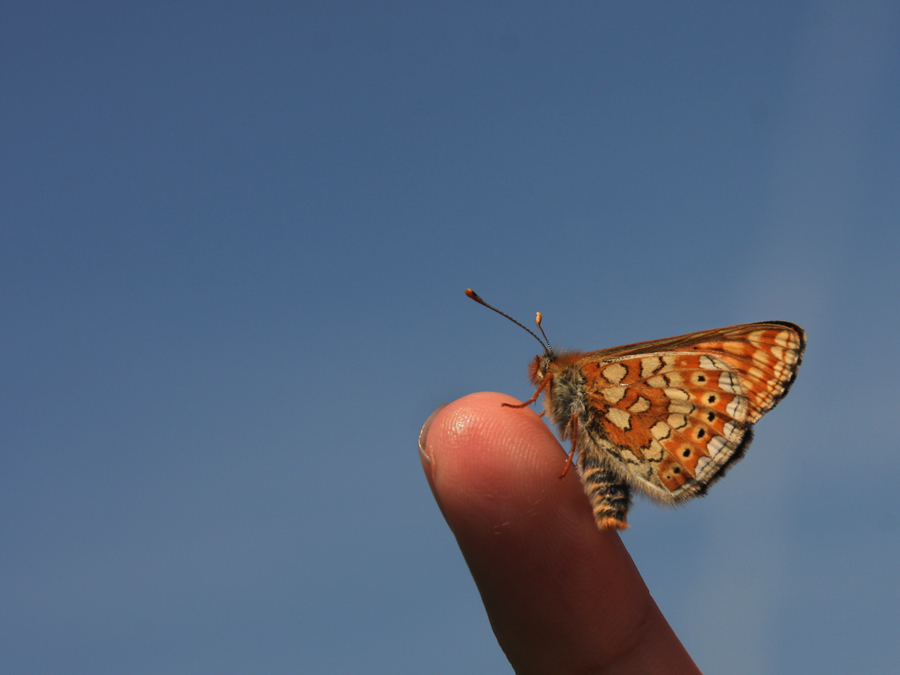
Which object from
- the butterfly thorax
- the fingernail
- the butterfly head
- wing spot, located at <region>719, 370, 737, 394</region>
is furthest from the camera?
the butterfly head

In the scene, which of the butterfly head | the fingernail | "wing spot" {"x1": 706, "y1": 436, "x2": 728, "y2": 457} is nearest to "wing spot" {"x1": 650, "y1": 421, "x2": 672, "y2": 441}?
"wing spot" {"x1": 706, "y1": 436, "x2": 728, "y2": 457}

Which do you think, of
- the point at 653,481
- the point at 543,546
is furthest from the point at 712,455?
the point at 543,546

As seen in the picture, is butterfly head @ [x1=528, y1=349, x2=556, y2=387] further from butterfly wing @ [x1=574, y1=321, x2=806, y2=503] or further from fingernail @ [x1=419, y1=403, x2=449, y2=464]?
fingernail @ [x1=419, y1=403, x2=449, y2=464]

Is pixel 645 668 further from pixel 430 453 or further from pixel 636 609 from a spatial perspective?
pixel 430 453

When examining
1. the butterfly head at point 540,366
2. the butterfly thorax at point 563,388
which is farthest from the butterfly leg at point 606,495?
the butterfly head at point 540,366

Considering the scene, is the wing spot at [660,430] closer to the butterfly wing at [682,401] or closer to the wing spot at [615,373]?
the butterfly wing at [682,401]

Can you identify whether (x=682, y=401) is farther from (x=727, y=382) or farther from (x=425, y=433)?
(x=425, y=433)

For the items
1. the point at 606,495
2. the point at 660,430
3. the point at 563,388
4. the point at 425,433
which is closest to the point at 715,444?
the point at 660,430

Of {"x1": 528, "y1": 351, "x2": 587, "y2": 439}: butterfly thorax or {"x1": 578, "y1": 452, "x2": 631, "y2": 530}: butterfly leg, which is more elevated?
{"x1": 528, "y1": 351, "x2": 587, "y2": 439}: butterfly thorax
